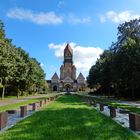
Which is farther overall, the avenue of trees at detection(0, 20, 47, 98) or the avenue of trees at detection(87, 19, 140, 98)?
the avenue of trees at detection(87, 19, 140, 98)

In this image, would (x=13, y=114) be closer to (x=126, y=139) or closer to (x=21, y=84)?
(x=126, y=139)

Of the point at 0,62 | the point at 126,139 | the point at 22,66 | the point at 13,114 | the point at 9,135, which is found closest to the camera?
the point at 126,139

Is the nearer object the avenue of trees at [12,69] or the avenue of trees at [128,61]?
the avenue of trees at [12,69]

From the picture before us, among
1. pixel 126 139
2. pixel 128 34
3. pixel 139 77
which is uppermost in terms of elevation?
pixel 128 34

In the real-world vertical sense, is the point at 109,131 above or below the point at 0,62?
below

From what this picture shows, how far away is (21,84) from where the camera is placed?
267 feet

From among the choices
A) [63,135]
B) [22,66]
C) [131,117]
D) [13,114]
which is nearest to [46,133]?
[63,135]

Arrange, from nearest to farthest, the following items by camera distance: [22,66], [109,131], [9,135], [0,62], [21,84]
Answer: [9,135] < [109,131] < [0,62] < [22,66] < [21,84]

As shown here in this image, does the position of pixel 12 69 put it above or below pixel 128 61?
below

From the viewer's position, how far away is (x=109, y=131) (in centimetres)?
1442

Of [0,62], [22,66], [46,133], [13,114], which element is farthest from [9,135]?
[22,66]

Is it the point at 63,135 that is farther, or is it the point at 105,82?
the point at 105,82

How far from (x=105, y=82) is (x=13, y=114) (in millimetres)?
66268

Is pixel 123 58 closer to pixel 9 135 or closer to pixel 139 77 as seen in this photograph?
pixel 139 77
